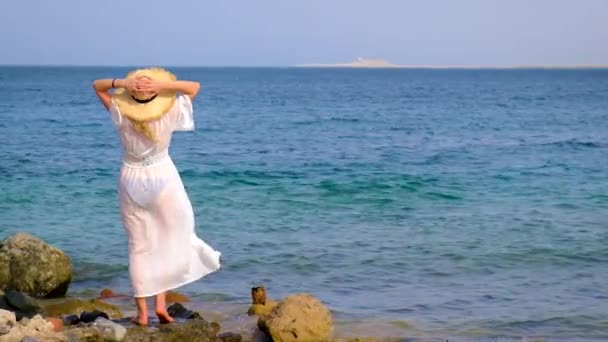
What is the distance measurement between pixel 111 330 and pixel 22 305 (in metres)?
1.94

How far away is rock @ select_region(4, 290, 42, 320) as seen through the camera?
875 cm

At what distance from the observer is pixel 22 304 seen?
8828 mm

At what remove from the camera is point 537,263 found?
1277cm

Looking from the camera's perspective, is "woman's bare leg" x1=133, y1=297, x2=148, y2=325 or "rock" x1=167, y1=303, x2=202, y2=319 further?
"rock" x1=167, y1=303, x2=202, y2=319

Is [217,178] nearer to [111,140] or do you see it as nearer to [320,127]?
[111,140]

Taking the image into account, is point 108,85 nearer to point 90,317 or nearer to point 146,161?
point 146,161

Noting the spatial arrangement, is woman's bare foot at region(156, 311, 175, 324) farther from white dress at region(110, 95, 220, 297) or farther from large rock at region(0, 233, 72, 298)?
large rock at region(0, 233, 72, 298)

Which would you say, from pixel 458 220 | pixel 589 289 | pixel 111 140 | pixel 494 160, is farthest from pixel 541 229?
pixel 111 140

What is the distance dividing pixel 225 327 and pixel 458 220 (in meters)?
7.46

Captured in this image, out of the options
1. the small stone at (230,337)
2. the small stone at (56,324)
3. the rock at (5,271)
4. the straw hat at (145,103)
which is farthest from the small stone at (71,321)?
the rock at (5,271)

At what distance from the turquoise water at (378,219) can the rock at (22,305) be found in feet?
7.67

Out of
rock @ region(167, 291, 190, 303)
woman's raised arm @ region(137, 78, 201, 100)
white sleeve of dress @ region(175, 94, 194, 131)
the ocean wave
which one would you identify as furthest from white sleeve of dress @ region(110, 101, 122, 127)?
the ocean wave

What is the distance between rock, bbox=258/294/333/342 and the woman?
1.04 meters

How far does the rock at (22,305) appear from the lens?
875 centimetres
